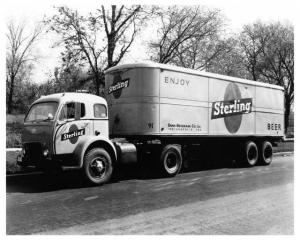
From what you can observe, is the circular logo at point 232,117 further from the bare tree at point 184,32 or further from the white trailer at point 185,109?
the bare tree at point 184,32

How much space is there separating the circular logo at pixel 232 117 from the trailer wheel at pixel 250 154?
3.49ft

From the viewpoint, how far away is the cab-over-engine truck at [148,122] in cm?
959

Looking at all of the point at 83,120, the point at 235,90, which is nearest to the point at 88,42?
the point at 235,90

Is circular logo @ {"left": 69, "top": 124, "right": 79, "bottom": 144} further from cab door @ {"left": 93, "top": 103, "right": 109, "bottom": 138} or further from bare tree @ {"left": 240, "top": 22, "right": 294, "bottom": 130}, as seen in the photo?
bare tree @ {"left": 240, "top": 22, "right": 294, "bottom": 130}

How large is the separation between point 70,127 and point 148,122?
2636 millimetres

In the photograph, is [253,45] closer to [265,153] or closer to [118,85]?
[265,153]

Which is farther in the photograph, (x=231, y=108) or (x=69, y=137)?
(x=231, y=108)

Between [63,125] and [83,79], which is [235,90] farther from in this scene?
[83,79]

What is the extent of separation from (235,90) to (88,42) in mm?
8730

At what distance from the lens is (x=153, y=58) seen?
24953 millimetres

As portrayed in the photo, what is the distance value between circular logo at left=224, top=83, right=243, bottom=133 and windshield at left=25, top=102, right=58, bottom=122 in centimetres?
688

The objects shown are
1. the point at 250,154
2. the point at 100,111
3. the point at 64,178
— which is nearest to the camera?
the point at 100,111

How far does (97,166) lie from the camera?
9.85 meters

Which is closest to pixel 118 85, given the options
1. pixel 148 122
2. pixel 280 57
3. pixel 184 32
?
pixel 148 122
